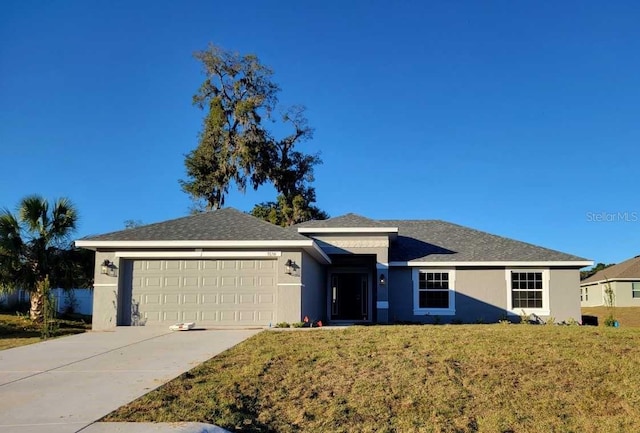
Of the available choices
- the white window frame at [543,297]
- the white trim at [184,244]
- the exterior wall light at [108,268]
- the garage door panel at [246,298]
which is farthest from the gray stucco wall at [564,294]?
the exterior wall light at [108,268]

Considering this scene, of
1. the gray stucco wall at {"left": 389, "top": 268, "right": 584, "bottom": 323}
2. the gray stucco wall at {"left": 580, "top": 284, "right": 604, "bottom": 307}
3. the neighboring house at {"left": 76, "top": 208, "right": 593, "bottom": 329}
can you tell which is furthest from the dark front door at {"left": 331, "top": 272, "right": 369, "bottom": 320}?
the gray stucco wall at {"left": 580, "top": 284, "right": 604, "bottom": 307}

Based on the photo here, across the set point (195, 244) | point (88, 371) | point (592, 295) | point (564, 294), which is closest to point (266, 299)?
point (195, 244)

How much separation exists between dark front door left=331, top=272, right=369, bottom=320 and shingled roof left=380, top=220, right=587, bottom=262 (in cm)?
256

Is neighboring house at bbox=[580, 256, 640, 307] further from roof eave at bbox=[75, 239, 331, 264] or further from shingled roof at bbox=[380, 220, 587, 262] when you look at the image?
roof eave at bbox=[75, 239, 331, 264]

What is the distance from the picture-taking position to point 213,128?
37.3 m

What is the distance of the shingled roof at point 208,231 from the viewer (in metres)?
17.9

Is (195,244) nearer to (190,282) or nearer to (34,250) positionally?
(190,282)

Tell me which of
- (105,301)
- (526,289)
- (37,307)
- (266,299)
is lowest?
(37,307)

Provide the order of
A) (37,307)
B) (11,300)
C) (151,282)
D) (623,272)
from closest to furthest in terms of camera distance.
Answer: (151,282)
(37,307)
(11,300)
(623,272)

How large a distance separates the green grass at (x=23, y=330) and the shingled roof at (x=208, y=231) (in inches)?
133

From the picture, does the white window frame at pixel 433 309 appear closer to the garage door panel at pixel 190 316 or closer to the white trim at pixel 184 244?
the white trim at pixel 184 244

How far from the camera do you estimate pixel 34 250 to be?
2077 cm

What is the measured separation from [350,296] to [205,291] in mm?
9413

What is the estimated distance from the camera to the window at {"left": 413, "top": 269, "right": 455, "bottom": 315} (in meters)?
22.2
